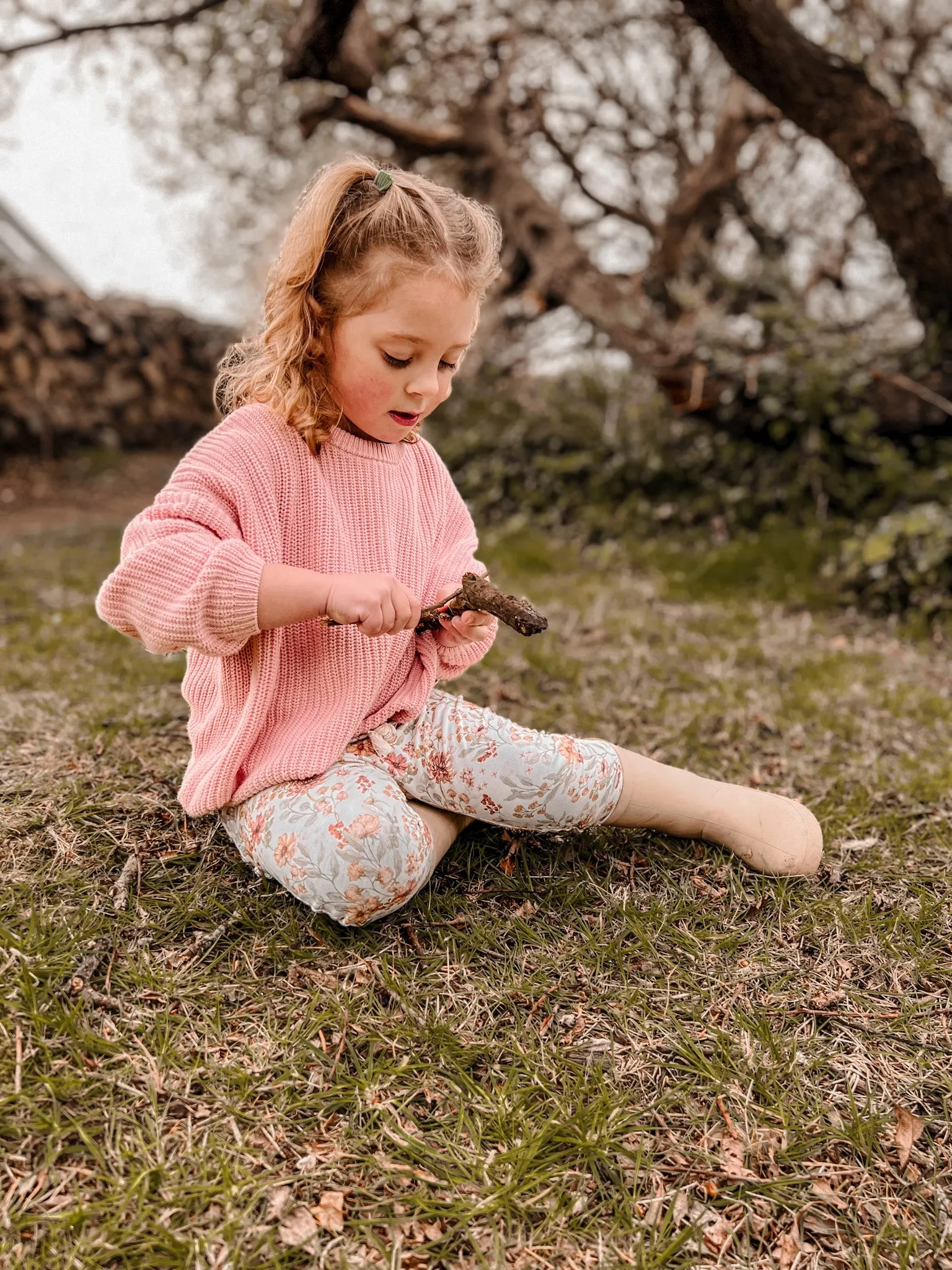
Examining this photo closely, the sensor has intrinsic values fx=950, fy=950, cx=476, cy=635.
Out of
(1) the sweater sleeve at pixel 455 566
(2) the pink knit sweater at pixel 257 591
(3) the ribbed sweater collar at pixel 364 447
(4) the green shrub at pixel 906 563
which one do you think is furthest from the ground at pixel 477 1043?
(4) the green shrub at pixel 906 563

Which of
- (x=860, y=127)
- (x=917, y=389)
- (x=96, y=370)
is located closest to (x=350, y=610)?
(x=860, y=127)

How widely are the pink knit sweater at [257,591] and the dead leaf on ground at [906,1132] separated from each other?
3.81 feet

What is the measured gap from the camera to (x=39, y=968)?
163cm

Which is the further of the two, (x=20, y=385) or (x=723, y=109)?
(x=20, y=385)

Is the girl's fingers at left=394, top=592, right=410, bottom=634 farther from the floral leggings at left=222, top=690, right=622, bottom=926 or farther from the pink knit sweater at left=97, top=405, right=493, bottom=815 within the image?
the floral leggings at left=222, top=690, right=622, bottom=926

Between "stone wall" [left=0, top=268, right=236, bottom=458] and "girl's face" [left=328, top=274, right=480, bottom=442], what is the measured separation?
721 centimetres

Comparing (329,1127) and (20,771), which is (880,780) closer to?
(329,1127)

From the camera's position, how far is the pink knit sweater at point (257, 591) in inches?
66.8

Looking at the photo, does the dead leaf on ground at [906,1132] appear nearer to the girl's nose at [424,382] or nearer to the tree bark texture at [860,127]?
the girl's nose at [424,382]

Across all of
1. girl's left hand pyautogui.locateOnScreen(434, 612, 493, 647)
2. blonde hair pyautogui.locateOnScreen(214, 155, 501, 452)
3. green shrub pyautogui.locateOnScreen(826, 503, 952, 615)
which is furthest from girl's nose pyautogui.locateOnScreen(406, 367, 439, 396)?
green shrub pyautogui.locateOnScreen(826, 503, 952, 615)

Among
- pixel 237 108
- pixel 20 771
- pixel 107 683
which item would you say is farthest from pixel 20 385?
pixel 20 771

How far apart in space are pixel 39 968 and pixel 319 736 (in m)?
0.63

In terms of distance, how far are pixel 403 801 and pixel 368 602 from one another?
435mm

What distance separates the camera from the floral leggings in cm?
176
